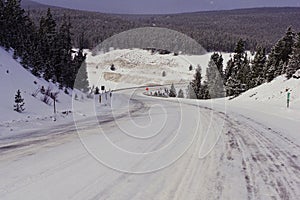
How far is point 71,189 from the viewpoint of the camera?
4543 mm

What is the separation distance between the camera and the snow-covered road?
4.54 meters

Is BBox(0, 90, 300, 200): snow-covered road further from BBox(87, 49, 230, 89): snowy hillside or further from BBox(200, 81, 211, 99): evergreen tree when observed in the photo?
BBox(87, 49, 230, 89): snowy hillside

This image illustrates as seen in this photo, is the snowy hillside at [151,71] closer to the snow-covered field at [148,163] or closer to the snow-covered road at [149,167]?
the snow-covered field at [148,163]

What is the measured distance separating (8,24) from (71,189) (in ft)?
80.7

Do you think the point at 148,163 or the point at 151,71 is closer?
the point at 148,163

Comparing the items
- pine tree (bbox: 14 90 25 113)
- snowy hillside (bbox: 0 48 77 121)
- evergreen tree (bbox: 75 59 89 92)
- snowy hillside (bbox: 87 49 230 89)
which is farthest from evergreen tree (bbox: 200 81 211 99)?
pine tree (bbox: 14 90 25 113)

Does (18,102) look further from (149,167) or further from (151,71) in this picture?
(151,71)

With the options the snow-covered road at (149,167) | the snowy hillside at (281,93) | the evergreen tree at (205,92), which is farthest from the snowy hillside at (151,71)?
the snow-covered road at (149,167)

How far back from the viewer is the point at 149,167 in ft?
19.2

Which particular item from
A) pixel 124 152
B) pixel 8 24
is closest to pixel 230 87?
pixel 8 24

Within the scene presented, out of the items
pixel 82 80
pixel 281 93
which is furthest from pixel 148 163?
pixel 82 80

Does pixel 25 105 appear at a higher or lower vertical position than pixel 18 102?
lower

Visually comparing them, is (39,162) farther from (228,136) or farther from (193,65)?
(193,65)

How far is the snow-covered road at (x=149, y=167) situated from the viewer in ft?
14.9
